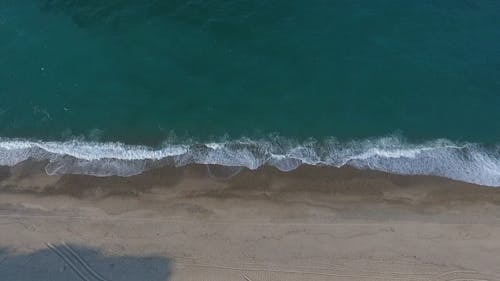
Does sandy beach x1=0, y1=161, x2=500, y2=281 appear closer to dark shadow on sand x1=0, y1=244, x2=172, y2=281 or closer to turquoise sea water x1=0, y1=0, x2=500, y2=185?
dark shadow on sand x1=0, y1=244, x2=172, y2=281

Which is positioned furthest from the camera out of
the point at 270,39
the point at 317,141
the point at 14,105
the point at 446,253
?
the point at 270,39

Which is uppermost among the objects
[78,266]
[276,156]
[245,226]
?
[276,156]

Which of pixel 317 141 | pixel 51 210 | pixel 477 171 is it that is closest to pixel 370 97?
pixel 317 141

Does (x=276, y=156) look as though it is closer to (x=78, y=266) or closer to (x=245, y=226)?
(x=245, y=226)

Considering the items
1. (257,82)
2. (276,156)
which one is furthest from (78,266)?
(257,82)

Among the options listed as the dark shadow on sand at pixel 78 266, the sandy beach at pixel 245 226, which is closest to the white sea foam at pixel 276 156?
the sandy beach at pixel 245 226

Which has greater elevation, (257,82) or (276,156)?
(257,82)

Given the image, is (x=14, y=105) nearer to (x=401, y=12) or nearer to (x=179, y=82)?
(x=179, y=82)
